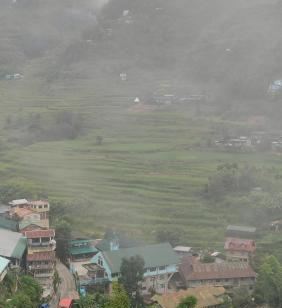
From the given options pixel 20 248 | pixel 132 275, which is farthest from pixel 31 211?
pixel 132 275

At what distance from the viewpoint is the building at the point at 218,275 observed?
21847 mm

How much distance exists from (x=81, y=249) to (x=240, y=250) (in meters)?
5.32

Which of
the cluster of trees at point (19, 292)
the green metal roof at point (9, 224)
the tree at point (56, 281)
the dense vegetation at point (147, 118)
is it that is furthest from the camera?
the dense vegetation at point (147, 118)

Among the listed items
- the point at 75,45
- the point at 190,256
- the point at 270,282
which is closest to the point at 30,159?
the point at 190,256

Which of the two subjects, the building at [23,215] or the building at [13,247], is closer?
the building at [13,247]

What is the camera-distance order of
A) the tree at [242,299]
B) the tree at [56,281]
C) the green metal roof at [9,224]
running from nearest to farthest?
the tree at [242,299]
the tree at [56,281]
the green metal roof at [9,224]

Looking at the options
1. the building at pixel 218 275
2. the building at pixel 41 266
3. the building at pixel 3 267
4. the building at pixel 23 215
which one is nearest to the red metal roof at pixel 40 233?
the building at pixel 41 266

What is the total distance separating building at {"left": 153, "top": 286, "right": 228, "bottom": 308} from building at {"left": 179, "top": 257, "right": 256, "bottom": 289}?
81 cm

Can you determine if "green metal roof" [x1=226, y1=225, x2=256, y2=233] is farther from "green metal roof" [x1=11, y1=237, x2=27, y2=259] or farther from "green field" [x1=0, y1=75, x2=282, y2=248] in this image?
"green metal roof" [x1=11, y1=237, x2=27, y2=259]

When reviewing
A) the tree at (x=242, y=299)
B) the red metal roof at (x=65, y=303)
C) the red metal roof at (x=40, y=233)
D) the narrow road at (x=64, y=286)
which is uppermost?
the red metal roof at (x=40, y=233)

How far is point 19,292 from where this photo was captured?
1906 centimetres

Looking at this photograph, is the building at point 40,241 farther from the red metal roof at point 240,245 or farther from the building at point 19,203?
the red metal roof at point 240,245

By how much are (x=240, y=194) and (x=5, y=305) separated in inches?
503

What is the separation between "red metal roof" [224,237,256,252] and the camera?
23.4 metres
